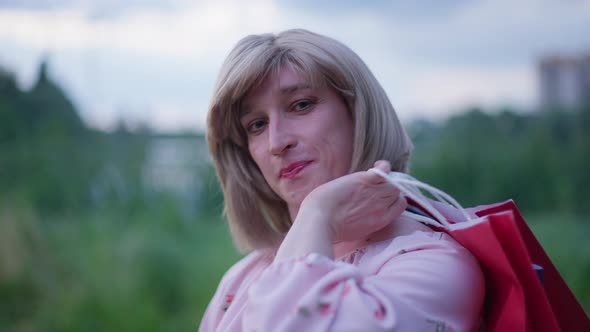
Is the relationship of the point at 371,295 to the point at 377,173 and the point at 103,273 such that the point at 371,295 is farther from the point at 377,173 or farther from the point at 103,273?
the point at 103,273

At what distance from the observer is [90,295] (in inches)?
135

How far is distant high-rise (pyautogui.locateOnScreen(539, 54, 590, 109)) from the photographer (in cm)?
322

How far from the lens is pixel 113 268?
11.6 feet

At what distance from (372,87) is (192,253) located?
2663 millimetres

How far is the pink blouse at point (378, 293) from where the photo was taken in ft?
2.84

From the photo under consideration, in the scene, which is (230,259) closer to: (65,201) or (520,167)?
(65,201)

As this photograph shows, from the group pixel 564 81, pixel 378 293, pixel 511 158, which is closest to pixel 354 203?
pixel 378 293

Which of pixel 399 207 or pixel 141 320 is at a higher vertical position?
pixel 399 207

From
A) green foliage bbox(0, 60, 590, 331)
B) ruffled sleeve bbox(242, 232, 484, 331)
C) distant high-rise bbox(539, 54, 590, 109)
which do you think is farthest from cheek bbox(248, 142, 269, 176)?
distant high-rise bbox(539, 54, 590, 109)

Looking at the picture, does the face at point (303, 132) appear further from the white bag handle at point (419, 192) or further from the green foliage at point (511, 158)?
the green foliage at point (511, 158)

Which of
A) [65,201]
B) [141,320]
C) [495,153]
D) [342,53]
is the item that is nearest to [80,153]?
[65,201]

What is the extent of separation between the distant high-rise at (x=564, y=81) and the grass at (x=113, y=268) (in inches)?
27.3

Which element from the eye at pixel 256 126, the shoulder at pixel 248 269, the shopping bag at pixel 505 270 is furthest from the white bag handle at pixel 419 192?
the shoulder at pixel 248 269

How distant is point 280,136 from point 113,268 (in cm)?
263
